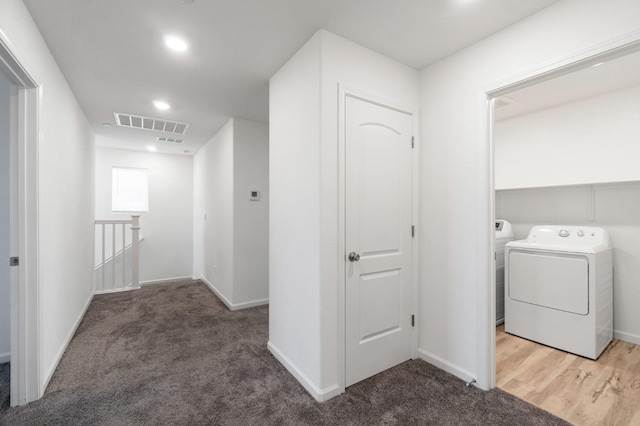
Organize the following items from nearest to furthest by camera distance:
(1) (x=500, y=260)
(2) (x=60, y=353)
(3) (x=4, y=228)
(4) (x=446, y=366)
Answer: (4) (x=446, y=366) < (3) (x=4, y=228) < (2) (x=60, y=353) < (1) (x=500, y=260)

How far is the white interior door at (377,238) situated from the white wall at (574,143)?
1924mm

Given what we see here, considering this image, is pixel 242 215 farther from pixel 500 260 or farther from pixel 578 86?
pixel 578 86

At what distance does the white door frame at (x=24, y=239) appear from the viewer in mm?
1869

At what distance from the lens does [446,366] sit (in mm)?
2279

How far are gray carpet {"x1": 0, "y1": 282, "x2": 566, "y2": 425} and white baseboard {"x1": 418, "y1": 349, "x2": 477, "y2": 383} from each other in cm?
6

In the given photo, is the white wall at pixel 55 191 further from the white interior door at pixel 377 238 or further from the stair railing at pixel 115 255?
the white interior door at pixel 377 238

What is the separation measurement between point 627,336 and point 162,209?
711cm

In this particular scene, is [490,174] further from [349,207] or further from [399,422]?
[399,422]

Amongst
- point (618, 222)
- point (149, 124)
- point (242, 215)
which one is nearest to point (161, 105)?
point (149, 124)

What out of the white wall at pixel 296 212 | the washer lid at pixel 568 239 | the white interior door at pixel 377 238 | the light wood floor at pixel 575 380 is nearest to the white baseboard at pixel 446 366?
the white interior door at pixel 377 238

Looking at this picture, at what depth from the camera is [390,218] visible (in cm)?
234

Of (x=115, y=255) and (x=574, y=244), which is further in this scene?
(x=115, y=255)

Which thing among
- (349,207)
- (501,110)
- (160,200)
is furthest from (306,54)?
(160,200)

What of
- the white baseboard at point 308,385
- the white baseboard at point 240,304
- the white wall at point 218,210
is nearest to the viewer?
the white baseboard at point 308,385
